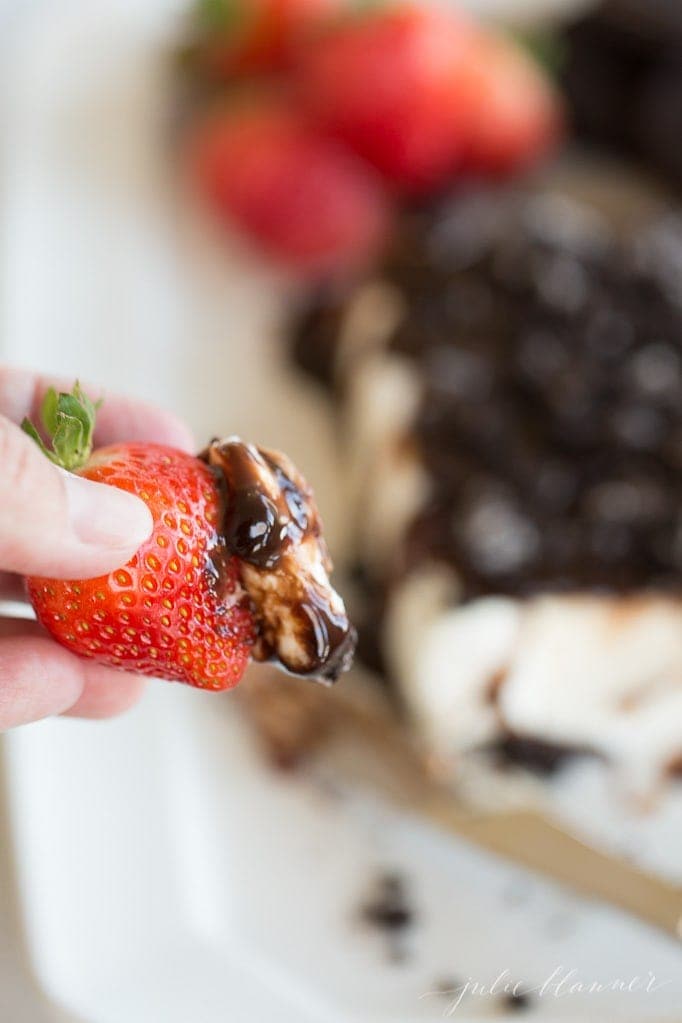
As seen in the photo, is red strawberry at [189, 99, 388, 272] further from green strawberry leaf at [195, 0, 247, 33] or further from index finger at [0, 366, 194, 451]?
index finger at [0, 366, 194, 451]

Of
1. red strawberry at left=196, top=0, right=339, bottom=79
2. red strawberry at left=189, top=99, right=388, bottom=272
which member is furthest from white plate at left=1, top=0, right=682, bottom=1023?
red strawberry at left=196, top=0, right=339, bottom=79

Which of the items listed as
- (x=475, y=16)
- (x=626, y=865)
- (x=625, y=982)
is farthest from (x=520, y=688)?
(x=475, y=16)

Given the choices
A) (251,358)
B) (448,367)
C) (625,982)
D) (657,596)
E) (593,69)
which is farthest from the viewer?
(593,69)

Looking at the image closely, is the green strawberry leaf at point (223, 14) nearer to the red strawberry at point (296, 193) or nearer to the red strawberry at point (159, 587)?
the red strawberry at point (296, 193)

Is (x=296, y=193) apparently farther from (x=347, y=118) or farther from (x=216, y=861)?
→ (x=216, y=861)

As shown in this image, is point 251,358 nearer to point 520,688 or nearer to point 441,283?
point 441,283

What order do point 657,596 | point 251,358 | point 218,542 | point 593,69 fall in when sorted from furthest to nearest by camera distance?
point 593,69, point 251,358, point 657,596, point 218,542

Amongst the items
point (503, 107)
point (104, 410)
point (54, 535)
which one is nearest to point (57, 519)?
point (54, 535)

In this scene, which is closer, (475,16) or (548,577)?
(548,577)
